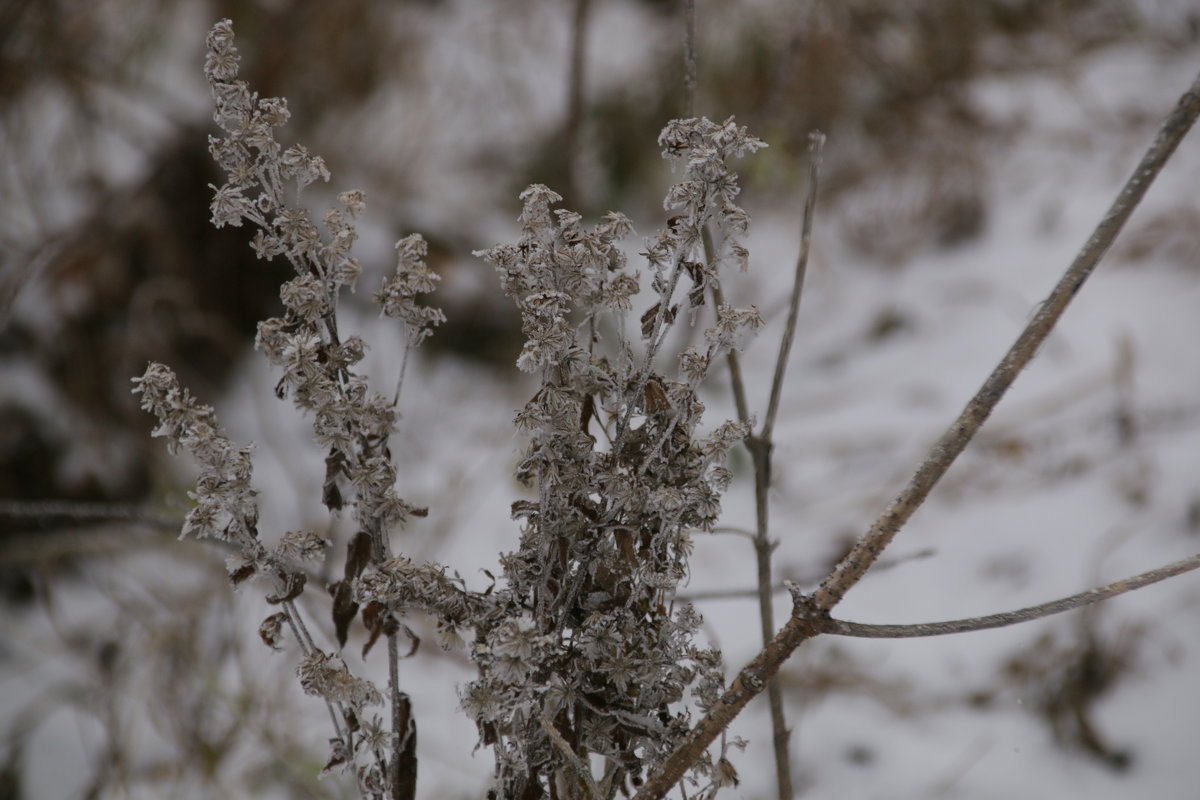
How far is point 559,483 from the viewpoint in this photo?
47cm

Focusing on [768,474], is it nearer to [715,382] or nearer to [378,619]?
[378,619]

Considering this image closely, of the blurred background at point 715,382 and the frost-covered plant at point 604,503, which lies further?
the blurred background at point 715,382

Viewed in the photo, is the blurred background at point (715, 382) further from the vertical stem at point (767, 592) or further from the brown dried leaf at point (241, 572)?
the brown dried leaf at point (241, 572)

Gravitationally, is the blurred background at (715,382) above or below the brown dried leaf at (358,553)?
above

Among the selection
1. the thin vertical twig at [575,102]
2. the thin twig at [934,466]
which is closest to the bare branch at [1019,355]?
the thin twig at [934,466]

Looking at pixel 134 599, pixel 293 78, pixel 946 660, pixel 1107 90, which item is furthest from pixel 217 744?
pixel 1107 90

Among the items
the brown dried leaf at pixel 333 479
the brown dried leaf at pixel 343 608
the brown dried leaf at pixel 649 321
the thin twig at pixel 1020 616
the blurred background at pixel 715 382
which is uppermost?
the blurred background at pixel 715 382

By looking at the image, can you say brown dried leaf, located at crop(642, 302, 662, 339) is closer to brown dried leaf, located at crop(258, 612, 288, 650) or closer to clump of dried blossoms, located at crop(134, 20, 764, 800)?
clump of dried blossoms, located at crop(134, 20, 764, 800)

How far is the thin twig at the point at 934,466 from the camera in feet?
1.33

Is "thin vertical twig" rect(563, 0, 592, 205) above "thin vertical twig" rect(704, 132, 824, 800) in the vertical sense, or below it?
above

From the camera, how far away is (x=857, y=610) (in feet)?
4.64

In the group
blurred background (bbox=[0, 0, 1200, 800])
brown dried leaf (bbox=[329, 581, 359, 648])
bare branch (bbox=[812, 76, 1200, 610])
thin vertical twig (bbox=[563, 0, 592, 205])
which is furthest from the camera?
thin vertical twig (bbox=[563, 0, 592, 205])

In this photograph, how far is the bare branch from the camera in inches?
15.8

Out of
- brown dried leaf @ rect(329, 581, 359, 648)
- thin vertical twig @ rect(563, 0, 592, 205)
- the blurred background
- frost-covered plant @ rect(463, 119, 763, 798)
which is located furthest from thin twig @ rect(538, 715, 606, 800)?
thin vertical twig @ rect(563, 0, 592, 205)
